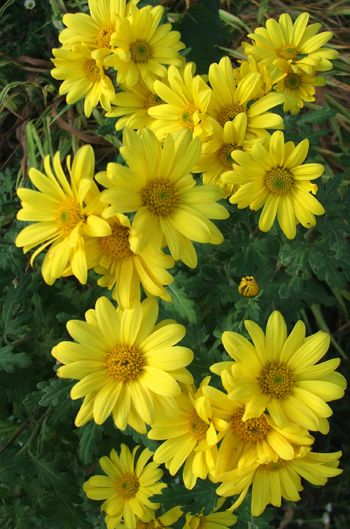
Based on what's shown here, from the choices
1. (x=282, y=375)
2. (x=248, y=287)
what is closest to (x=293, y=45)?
(x=248, y=287)

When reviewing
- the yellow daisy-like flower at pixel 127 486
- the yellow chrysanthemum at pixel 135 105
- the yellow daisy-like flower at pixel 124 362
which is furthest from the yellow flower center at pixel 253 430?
the yellow chrysanthemum at pixel 135 105

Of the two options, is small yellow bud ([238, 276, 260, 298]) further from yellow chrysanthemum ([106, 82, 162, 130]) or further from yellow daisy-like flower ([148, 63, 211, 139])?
yellow chrysanthemum ([106, 82, 162, 130])

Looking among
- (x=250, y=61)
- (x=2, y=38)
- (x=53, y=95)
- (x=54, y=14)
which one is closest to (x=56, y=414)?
Result: (x=250, y=61)

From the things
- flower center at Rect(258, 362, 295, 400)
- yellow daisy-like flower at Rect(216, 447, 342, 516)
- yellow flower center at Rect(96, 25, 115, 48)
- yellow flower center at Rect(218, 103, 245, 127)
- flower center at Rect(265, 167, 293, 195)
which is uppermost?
yellow flower center at Rect(96, 25, 115, 48)

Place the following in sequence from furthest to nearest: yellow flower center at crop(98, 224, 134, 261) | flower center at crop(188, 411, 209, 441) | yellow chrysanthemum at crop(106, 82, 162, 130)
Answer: yellow chrysanthemum at crop(106, 82, 162, 130), flower center at crop(188, 411, 209, 441), yellow flower center at crop(98, 224, 134, 261)

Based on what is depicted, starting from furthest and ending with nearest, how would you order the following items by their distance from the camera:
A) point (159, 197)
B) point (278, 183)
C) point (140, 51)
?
point (140, 51)
point (278, 183)
point (159, 197)

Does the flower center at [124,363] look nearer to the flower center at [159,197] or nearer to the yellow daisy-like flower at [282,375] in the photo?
the yellow daisy-like flower at [282,375]

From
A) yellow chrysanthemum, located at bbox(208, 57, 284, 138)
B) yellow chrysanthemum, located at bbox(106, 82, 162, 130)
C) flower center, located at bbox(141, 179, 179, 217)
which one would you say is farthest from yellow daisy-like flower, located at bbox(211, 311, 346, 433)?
yellow chrysanthemum, located at bbox(106, 82, 162, 130)

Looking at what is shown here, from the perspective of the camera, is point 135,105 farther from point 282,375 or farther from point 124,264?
point 282,375
